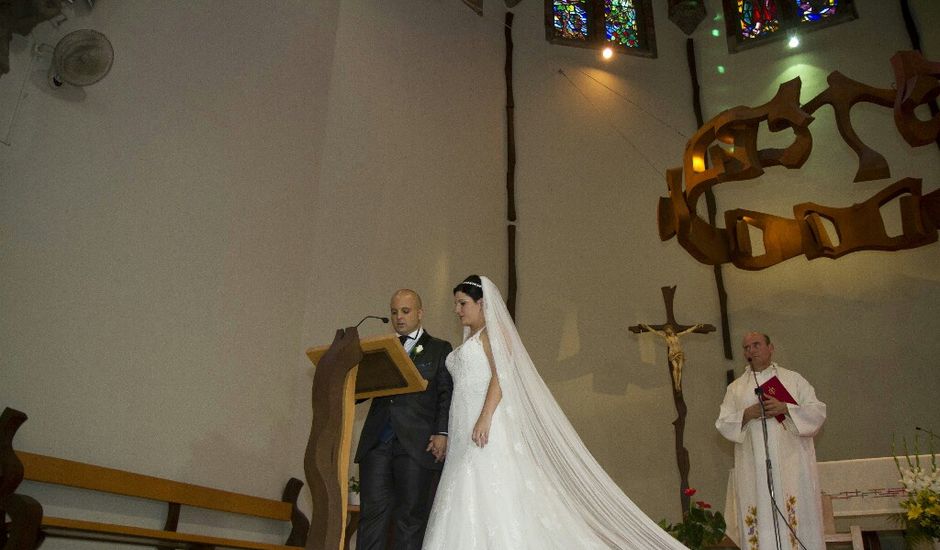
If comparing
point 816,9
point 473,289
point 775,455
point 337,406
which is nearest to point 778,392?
point 775,455

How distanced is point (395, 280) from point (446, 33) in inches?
134

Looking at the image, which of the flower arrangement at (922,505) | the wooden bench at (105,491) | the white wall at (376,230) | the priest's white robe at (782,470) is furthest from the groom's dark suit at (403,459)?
the flower arrangement at (922,505)

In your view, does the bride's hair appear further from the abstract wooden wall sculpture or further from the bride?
the abstract wooden wall sculpture

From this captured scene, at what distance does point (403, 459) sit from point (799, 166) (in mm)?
3919

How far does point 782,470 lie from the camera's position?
5.55m

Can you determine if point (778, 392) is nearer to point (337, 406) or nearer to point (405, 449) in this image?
point (405, 449)

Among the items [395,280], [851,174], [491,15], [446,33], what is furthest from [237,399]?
[851,174]

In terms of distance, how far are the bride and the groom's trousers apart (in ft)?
0.72

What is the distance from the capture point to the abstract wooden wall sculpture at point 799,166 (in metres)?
5.86

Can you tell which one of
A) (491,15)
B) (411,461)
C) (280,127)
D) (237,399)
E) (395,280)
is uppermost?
(491,15)

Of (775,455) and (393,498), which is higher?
(775,455)

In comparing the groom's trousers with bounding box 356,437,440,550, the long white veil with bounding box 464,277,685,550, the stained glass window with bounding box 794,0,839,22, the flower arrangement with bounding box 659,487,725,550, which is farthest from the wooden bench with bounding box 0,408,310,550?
the stained glass window with bounding box 794,0,839,22

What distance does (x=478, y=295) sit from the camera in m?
4.39

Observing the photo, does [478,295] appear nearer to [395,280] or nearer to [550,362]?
[395,280]
